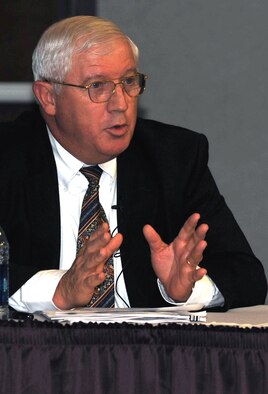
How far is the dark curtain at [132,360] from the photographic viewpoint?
237 centimetres

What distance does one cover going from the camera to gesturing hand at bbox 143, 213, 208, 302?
3.15 meters

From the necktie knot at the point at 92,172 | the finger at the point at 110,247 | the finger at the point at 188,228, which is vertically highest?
the necktie knot at the point at 92,172

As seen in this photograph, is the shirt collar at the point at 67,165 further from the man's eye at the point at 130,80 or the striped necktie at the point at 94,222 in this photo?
the man's eye at the point at 130,80

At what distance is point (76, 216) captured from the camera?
3707 millimetres

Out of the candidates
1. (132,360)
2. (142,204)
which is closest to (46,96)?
(142,204)

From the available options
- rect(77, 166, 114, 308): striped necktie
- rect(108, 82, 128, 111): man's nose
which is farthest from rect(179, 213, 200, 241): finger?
rect(108, 82, 128, 111): man's nose

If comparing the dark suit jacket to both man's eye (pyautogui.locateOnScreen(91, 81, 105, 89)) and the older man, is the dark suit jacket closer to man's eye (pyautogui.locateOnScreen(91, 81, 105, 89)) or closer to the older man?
the older man

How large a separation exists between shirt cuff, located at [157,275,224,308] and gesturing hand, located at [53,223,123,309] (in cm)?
37

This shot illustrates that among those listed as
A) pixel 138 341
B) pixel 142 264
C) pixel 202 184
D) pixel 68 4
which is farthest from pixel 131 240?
pixel 68 4

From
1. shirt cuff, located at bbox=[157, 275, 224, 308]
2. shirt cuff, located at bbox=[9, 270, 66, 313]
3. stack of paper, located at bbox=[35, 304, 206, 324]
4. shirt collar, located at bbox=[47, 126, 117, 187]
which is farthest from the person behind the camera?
shirt collar, located at bbox=[47, 126, 117, 187]

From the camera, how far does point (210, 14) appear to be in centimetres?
552

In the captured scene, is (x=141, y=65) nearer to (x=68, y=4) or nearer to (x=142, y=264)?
(x=68, y=4)

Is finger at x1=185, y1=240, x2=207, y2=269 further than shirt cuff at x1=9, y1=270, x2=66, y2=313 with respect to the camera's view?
No

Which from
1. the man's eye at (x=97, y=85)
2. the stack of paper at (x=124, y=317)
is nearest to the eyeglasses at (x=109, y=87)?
the man's eye at (x=97, y=85)
